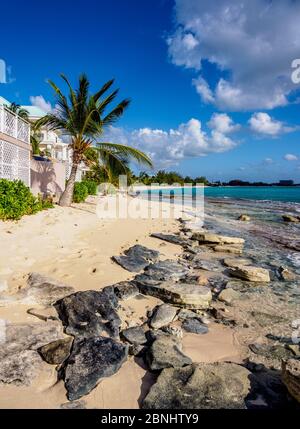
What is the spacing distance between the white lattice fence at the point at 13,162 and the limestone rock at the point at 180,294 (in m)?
10.3

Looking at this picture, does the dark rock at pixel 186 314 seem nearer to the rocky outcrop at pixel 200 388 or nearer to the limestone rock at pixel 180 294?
the limestone rock at pixel 180 294

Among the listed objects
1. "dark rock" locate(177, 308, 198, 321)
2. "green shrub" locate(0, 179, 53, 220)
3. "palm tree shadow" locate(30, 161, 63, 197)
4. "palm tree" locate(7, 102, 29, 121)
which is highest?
"palm tree" locate(7, 102, 29, 121)

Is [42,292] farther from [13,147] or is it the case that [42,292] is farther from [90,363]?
[13,147]

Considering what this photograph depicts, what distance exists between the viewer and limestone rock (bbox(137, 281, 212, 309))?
4.79 metres

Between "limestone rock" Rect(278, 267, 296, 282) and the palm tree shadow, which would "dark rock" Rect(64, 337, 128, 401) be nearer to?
"limestone rock" Rect(278, 267, 296, 282)

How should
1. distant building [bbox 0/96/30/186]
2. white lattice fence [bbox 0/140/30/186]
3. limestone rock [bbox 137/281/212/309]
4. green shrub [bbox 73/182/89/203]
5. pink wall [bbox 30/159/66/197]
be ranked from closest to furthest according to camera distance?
limestone rock [bbox 137/281/212/309] < distant building [bbox 0/96/30/186] < white lattice fence [bbox 0/140/30/186] < pink wall [bbox 30/159/66/197] < green shrub [bbox 73/182/89/203]

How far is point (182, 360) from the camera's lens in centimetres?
321

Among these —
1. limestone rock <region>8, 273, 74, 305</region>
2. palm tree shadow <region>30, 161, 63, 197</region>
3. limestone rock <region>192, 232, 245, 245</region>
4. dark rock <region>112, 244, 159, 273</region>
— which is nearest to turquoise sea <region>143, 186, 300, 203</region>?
palm tree shadow <region>30, 161, 63, 197</region>

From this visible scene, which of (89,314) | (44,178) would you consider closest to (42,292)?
(89,314)

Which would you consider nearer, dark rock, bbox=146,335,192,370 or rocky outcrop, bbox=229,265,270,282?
dark rock, bbox=146,335,192,370

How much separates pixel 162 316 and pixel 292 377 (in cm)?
196

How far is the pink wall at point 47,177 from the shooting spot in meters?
17.6

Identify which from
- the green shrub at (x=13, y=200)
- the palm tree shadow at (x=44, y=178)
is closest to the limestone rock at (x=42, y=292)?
the green shrub at (x=13, y=200)

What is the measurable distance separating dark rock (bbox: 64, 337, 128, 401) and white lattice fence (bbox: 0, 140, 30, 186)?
11.3 metres
